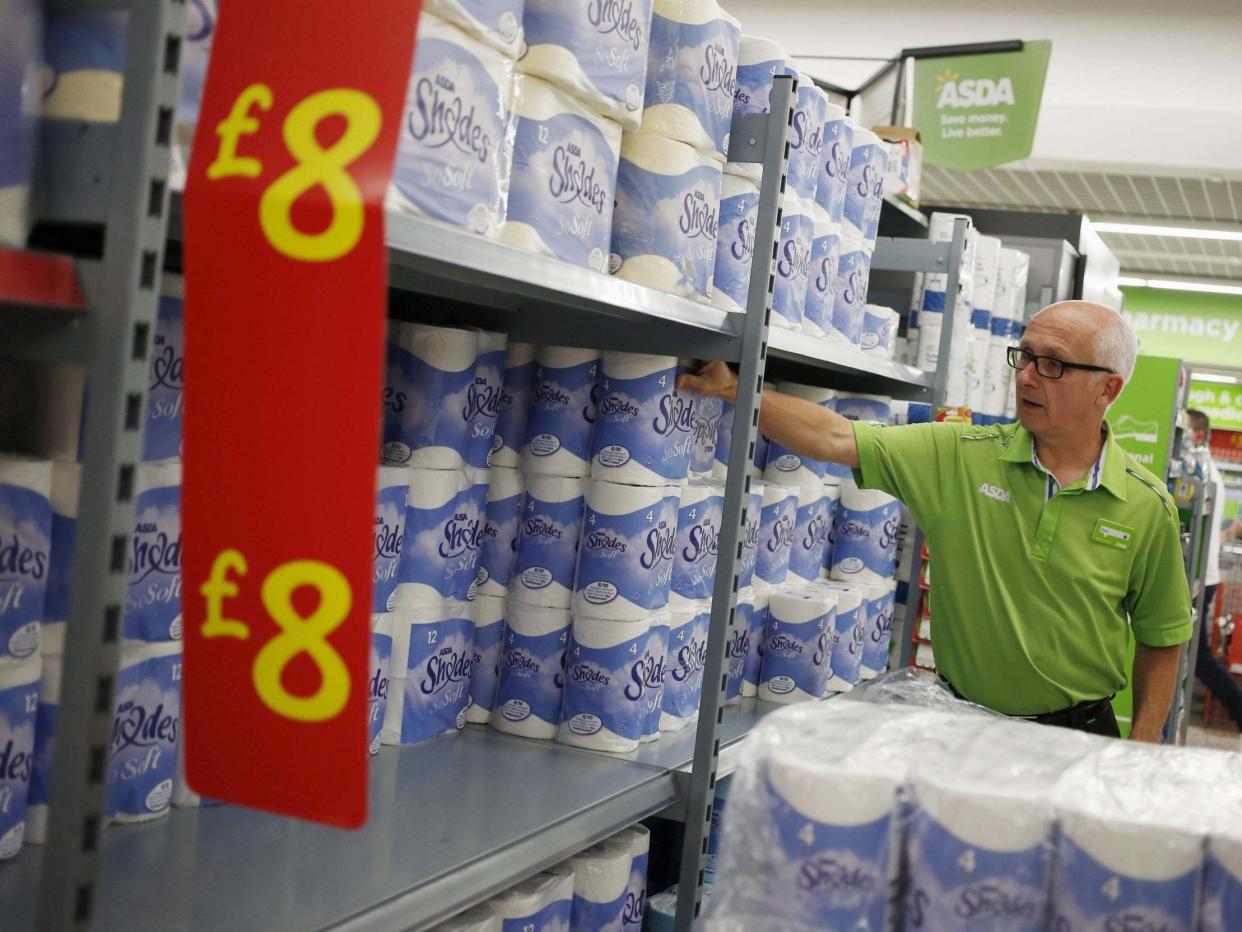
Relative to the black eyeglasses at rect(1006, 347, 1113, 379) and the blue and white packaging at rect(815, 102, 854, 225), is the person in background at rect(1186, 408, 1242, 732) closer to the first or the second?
the black eyeglasses at rect(1006, 347, 1113, 379)

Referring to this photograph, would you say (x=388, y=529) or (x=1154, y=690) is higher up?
(x=388, y=529)

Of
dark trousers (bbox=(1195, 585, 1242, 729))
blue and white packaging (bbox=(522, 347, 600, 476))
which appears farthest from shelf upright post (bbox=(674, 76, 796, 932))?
dark trousers (bbox=(1195, 585, 1242, 729))

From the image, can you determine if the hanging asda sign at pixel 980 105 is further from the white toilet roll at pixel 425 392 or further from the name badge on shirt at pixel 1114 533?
the white toilet roll at pixel 425 392

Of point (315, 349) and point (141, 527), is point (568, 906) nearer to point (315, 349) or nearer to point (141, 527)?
point (141, 527)

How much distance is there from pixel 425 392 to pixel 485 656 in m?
0.50

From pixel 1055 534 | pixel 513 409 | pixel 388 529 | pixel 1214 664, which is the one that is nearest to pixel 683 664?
pixel 513 409

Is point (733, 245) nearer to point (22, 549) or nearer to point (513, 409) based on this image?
point (513, 409)

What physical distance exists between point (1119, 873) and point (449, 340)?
3.86 feet

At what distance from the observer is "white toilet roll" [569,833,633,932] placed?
1901 millimetres

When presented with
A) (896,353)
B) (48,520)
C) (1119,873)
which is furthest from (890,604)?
(48,520)

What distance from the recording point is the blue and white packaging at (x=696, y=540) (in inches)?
85.6

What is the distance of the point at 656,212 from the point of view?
1859mm

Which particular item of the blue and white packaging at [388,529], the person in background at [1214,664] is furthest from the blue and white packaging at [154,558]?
the person in background at [1214,664]

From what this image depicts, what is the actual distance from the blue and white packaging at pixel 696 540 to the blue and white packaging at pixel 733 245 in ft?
1.14
